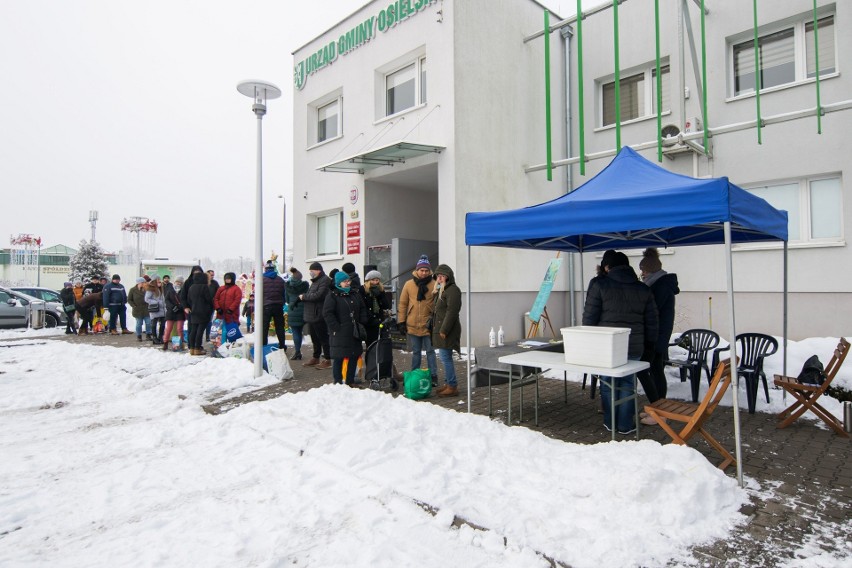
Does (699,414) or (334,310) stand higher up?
(334,310)

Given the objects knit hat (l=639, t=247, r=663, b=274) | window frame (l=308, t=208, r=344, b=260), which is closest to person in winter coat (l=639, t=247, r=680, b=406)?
knit hat (l=639, t=247, r=663, b=274)

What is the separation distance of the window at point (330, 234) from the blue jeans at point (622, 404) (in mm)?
9643

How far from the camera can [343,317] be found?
6.94m

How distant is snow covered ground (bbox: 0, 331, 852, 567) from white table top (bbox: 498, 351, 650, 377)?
0.63m

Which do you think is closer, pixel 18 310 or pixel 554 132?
pixel 554 132

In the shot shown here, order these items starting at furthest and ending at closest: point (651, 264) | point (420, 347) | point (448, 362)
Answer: point (420, 347)
point (448, 362)
point (651, 264)

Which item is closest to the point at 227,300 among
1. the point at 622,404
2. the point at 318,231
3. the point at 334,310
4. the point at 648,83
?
the point at 334,310

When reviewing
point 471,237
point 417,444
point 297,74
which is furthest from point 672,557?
point 297,74

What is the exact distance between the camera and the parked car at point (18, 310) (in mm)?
18547

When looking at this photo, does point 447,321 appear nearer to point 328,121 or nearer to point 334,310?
point 334,310

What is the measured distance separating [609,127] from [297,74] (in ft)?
29.4

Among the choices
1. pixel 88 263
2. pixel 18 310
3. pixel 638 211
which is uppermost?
pixel 88 263

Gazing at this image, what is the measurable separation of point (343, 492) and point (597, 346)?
2582 mm

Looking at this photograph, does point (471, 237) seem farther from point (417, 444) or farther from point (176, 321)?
point (176, 321)
